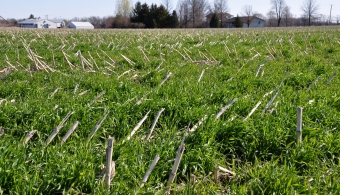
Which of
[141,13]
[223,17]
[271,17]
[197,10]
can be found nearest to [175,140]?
[141,13]

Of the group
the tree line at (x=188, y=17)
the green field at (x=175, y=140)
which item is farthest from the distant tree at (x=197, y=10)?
the green field at (x=175, y=140)

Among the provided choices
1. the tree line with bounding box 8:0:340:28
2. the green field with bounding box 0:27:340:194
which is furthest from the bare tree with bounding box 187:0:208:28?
the green field with bounding box 0:27:340:194

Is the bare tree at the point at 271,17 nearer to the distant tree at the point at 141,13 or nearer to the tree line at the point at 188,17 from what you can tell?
the tree line at the point at 188,17

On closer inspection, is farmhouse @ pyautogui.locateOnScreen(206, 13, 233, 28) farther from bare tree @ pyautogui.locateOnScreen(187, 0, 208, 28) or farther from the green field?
the green field

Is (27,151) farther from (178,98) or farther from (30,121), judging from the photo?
(178,98)

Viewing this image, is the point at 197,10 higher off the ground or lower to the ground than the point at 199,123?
higher

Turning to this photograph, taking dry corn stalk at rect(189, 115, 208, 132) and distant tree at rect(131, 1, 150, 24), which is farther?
distant tree at rect(131, 1, 150, 24)

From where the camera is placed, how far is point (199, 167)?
3105mm

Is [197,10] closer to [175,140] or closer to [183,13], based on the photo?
[183,13]

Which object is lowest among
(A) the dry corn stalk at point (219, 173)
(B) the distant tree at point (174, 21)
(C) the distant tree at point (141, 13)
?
(A) the dry corn stalk at point (219, 173)

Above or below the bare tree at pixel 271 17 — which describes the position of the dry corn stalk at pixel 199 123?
below

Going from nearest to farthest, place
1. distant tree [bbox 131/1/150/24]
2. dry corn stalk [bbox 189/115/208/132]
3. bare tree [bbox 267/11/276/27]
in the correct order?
dry corn stalk [bbox 189/115/208/132], distant tree [bbox 131/1/150/24], bare tree [bbox 267/11/276/27]

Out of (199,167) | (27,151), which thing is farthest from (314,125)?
(27,151)

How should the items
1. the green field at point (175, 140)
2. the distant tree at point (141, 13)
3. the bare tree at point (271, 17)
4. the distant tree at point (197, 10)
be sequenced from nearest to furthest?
1. the green field at point (175, 140)
2. the distant tree at point (141, 13)
3. the distant tree at point (197, 10)
4. the bare tree at point (271, 17)
